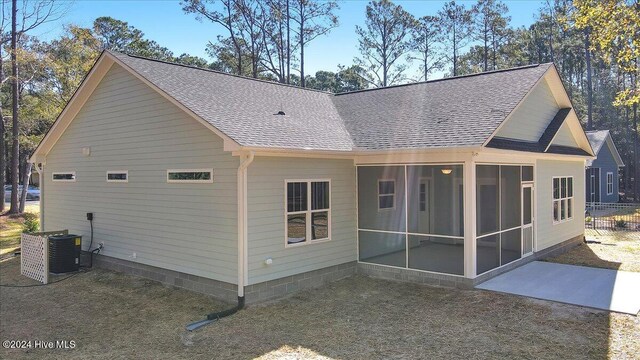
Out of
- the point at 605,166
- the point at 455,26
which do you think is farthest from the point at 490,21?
the point at 605,166

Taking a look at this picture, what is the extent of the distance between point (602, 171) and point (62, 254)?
30.9 m

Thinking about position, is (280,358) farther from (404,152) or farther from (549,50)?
(549,50)

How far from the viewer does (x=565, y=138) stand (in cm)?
1391

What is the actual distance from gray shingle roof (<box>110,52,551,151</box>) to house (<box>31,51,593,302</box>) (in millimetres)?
63

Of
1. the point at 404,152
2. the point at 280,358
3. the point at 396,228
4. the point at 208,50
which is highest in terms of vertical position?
the point at 208,50

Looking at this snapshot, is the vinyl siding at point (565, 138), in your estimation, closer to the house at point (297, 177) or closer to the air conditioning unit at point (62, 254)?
the house at point (297, 177)

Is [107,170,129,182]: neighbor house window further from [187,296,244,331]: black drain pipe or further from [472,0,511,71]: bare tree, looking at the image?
[472,0,511,71]: bare tree

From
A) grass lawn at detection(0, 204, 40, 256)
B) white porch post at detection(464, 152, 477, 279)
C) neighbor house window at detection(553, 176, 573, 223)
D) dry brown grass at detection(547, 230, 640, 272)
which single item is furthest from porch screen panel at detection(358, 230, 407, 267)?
grass lawn at detection(0, 204, 40, 256)

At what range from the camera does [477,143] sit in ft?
27.0

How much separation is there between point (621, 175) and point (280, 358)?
138ft

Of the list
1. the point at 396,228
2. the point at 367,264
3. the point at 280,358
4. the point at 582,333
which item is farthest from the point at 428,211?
the point at 280,358

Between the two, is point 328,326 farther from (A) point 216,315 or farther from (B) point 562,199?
(B) point 562,199

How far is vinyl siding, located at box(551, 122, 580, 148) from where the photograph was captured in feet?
43.5

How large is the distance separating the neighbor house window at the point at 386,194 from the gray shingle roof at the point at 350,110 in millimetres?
1343
